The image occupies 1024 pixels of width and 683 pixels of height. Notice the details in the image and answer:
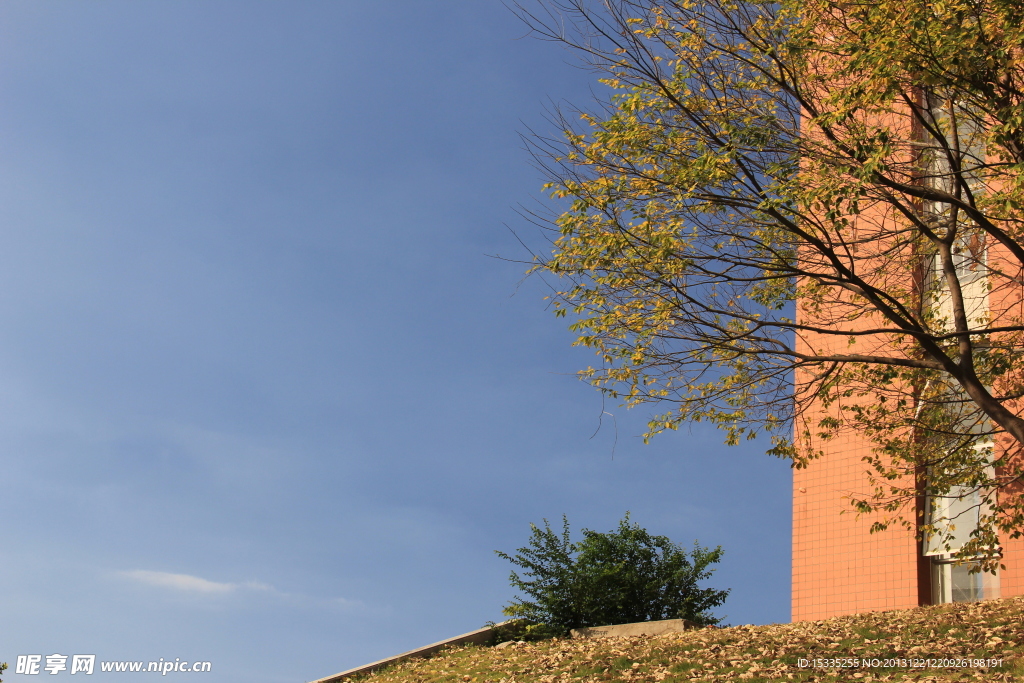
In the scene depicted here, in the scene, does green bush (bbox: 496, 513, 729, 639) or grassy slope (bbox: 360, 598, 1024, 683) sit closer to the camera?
grassy slope (bbox: 360, 598, 1024, 683)

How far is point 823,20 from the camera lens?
34.3ft

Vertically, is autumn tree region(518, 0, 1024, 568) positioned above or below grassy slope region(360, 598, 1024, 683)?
above

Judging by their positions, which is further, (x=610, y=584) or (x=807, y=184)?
(x=610, y=584)

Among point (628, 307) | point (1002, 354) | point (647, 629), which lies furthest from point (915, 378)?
point (647, 629)

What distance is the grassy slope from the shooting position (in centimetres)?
1010

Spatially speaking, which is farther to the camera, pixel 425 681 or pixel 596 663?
pixel 425 681

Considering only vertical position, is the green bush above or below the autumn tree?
below

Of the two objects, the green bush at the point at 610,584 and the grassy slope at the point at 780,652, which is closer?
the grassy slope at the point at 780,652

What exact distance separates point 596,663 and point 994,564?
597cm

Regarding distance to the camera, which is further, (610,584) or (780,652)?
(610,584)

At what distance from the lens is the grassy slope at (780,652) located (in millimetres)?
10102

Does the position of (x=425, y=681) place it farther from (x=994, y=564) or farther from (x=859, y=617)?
(x=994, y=564)

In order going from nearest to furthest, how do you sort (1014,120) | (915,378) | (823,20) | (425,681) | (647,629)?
(1014,120), (823,20), (915,378), (425,681), (647,629)

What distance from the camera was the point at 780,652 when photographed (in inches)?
448
